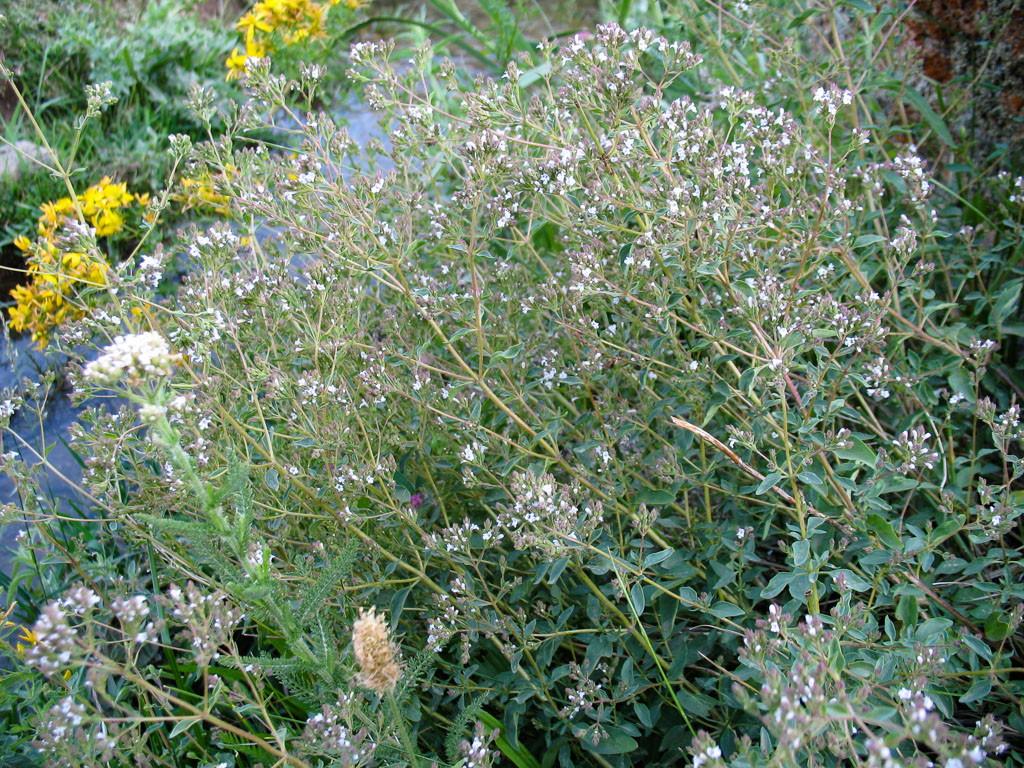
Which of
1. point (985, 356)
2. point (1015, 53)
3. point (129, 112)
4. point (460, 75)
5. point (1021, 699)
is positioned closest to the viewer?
point (1021, 699)

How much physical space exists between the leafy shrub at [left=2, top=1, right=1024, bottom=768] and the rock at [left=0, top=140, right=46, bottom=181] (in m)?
3.19

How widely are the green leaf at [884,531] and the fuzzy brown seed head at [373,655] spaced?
3.88ft

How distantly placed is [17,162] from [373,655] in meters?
5.03

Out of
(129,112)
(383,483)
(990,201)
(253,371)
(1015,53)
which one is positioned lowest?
(129,112)

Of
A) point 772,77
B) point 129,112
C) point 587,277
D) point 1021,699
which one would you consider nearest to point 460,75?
point 129,112

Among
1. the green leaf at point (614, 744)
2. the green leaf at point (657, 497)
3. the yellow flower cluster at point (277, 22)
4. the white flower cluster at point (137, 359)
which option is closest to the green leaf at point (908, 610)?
the green leaf at point (657, 497)

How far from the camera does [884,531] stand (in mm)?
1871

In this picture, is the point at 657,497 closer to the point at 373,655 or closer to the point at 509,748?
the point at 509,748

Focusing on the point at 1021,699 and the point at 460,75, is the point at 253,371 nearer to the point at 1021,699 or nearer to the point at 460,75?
the point at 1021,699

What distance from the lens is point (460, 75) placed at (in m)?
5.99

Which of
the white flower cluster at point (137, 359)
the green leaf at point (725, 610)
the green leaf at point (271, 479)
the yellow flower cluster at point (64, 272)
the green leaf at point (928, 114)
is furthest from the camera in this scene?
the yellow flower cluster at point (64, 272)

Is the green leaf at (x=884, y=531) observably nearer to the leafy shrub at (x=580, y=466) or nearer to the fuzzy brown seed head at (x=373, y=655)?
the leafy shrub at (x=580, y=466)

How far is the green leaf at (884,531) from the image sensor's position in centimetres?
185

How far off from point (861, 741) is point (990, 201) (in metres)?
2.40
